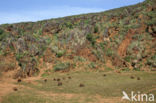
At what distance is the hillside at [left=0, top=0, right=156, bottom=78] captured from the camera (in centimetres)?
3722

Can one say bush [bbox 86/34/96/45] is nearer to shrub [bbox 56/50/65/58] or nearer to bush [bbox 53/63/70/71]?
shrub [bbox 56/50/65/58]

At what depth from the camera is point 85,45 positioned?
4491cm

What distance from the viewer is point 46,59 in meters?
41.4

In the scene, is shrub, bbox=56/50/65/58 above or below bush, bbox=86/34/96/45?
below

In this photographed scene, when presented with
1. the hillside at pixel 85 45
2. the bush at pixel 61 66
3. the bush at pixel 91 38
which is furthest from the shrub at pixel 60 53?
the bush at pixel 91 38

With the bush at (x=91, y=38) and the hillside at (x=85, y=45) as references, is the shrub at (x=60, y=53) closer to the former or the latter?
the hillside at (x=85, y=45)

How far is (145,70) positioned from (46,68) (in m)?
24.2

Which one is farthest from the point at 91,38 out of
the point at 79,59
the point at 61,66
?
the point at 61,66

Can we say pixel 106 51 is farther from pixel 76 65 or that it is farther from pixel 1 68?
pixel 1 68

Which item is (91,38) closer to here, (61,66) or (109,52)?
(109,52)

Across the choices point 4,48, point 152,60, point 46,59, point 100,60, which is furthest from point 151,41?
point 4,48

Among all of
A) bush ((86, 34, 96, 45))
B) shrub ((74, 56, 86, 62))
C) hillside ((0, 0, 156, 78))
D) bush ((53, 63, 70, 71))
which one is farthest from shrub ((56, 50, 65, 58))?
bush ((86, 34, 96, 45))

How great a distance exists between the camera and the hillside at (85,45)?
122 feet

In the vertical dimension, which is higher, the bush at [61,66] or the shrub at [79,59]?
the shrub at [79,59]
